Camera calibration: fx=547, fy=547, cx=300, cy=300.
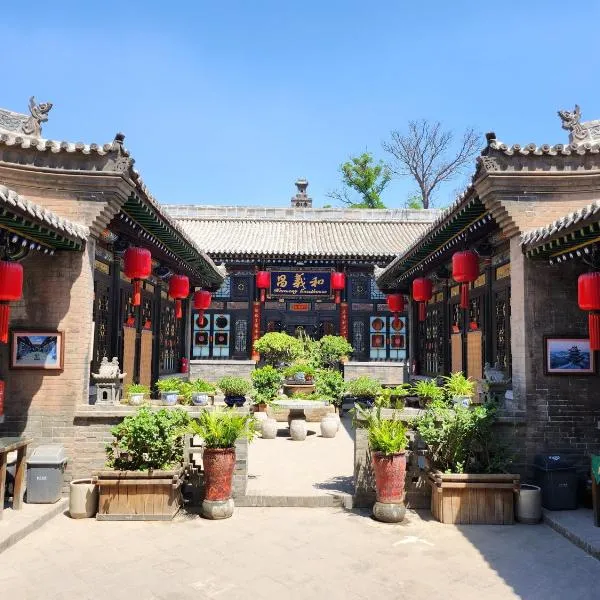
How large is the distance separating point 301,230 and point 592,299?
1758 centimetres

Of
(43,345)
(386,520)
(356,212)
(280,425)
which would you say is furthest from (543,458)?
(356,212)

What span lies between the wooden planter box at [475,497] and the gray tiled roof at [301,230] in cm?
1309

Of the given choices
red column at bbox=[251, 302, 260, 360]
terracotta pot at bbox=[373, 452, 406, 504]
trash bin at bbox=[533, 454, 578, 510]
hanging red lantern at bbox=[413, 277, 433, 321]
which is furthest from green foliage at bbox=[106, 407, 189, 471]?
A: red column at bbox=[251, 302, 260, 360]

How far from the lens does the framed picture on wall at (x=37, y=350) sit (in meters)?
6.77

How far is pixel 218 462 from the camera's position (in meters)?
5.79

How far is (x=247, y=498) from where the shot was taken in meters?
6.38

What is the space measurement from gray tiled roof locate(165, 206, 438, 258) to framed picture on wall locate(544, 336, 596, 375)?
1198 centimetres

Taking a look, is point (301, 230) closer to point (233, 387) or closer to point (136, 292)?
point (233, 387)

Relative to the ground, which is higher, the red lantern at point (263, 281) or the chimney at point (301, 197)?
the chimney at point (301, 197)

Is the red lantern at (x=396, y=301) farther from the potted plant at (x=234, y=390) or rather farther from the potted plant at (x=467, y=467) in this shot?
the potted plant at (x=467, y=467)

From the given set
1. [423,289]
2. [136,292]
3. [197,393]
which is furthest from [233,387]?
[423,289]

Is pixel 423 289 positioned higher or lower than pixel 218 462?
higher

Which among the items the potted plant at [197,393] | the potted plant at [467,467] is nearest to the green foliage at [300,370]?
the potted plant at [197,393]

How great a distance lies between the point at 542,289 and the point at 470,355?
163 inches
